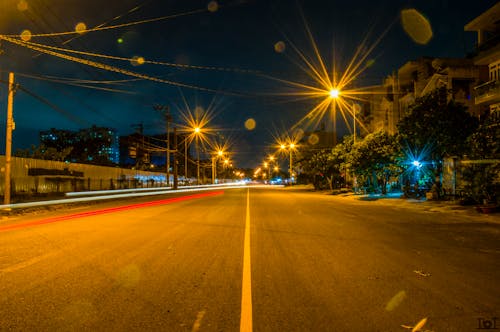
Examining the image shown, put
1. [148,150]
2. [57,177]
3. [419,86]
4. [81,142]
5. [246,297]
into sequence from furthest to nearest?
[81,142] < [148,150] < [419,86] < [57,177] < [246,297]

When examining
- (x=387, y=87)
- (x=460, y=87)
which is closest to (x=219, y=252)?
(x=460, y=87)

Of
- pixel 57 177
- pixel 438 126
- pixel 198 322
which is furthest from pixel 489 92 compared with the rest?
pixel 57 177

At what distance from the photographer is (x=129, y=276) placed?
6625 millimetres

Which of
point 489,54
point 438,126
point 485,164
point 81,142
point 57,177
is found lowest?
point 57,177

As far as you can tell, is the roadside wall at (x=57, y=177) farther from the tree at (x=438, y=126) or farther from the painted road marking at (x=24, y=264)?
the tree at (x=438, y=126)

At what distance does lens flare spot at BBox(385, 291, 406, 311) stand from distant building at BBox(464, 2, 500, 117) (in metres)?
25.7

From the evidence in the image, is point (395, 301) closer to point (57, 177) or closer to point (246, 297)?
point (246, 297)

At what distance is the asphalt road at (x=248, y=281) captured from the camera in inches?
183

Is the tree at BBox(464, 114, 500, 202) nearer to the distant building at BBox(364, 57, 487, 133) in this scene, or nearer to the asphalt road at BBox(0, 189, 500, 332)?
the distant building at BBox(364, 57, 487, 133)

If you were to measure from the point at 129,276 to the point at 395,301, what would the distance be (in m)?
4.06

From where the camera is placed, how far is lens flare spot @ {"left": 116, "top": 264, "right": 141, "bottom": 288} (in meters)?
6.18

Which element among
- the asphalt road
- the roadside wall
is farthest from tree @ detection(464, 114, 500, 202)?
the roadside wall

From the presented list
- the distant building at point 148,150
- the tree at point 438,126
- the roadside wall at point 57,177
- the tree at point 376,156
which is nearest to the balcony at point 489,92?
the tree at point 438,126

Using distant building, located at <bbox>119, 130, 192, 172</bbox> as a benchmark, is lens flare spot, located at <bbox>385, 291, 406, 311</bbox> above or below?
below
